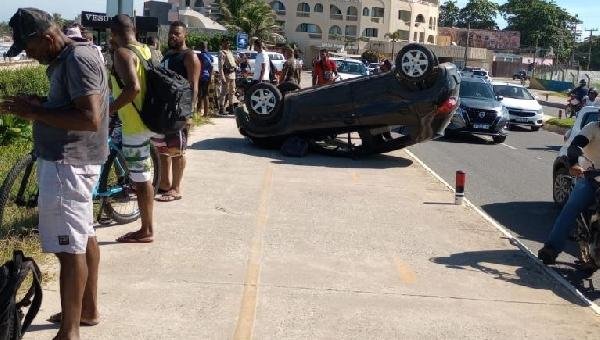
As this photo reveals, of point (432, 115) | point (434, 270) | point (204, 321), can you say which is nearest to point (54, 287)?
point (204, 321)

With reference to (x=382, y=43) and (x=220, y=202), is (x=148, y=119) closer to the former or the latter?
(x=220, y=202)

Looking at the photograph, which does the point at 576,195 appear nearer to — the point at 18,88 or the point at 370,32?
the point at 18,88

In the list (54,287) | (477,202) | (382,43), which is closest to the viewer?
(54,287)

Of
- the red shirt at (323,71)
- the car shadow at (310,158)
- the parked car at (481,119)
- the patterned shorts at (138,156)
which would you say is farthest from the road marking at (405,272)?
the red shirt at (323,71)

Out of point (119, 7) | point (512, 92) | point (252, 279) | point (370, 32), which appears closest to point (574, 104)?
point (512, 92)

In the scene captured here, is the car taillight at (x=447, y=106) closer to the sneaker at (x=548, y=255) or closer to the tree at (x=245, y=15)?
the sneaker at (x=548, y=255)

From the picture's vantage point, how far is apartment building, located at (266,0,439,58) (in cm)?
9588

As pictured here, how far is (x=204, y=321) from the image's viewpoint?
5.13 meters

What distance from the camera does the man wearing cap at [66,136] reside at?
414 cm

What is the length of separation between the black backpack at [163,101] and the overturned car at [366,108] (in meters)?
6.48

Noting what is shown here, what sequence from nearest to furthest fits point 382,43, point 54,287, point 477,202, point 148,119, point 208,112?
point 54,287, point 148,119, point 477,202, point 208,112, point 382,43

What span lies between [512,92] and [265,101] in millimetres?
15607

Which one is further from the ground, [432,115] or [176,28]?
[176,28]

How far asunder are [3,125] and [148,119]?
5.42m
